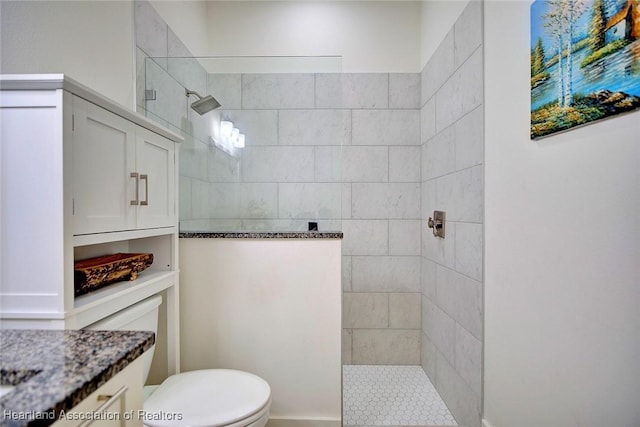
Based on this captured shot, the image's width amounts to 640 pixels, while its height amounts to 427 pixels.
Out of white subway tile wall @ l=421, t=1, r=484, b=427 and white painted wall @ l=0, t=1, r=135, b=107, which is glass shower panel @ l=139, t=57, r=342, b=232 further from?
white subway tile wall @ l=421, t=1, r=484, b=427

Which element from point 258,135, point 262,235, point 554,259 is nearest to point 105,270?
point 262,235

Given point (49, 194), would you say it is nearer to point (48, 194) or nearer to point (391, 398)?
point (48, 194)

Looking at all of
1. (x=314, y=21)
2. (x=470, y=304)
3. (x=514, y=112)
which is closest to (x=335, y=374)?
(x=470, y=304)

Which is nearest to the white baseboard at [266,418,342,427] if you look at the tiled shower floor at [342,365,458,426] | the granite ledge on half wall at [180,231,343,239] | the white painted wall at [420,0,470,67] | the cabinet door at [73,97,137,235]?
the tiled shower floor at [342,365,458,426]

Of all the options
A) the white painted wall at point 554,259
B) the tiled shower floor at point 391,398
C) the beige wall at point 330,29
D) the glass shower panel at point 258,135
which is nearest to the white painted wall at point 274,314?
the glass shower panel at point 258,135

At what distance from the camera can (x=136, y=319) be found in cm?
135

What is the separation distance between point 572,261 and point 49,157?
5.33 ft

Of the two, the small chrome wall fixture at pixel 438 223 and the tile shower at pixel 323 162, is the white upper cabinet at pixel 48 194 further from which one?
the small chrome wall fixture at pixel 438 223

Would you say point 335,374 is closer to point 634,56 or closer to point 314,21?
point 634,56

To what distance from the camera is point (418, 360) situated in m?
2.67

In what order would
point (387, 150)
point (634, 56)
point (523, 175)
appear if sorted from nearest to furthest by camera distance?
point (634, 56)
point (523, 175)
point (387, 150)

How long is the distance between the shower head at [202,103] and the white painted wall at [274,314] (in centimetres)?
81

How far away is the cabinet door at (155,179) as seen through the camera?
4.49 feet

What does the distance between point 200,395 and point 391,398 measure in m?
1.35
